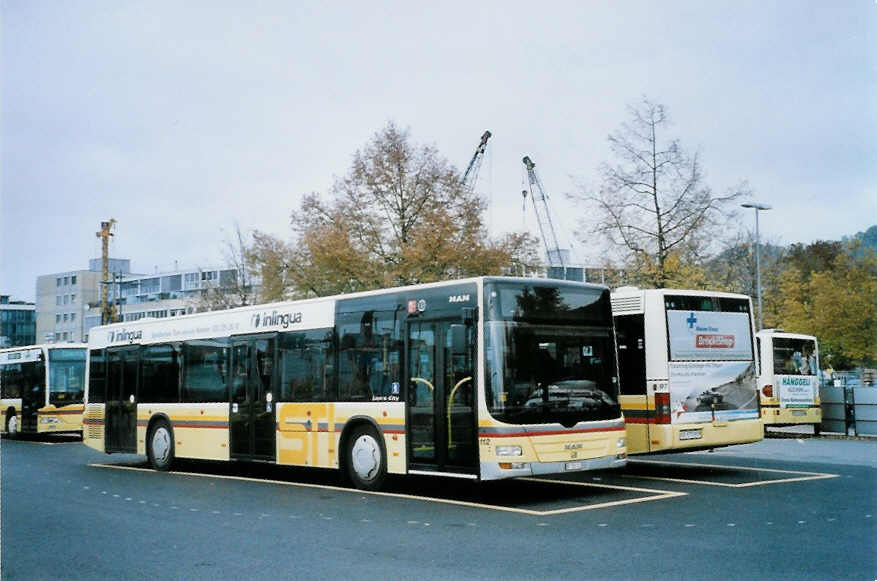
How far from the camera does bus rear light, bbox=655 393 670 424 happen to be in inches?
600

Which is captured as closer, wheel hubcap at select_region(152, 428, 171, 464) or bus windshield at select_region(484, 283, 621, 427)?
bus windshield at select_region(484, 283, 621, 427)

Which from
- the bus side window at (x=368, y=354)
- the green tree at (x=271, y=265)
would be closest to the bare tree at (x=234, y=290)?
the green tree at (x=271, y=265)

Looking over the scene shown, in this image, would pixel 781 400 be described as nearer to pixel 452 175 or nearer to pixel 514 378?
pixel 514 378

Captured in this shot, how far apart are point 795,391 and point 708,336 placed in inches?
528

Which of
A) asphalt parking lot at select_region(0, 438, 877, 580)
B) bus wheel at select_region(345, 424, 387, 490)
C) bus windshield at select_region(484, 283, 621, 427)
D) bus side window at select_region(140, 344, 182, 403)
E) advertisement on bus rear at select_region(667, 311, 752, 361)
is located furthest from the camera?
bus side window at select_region(140, 344, 182, 403)

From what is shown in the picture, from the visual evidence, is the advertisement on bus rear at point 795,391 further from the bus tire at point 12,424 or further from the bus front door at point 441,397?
the bus tire at point 12,424

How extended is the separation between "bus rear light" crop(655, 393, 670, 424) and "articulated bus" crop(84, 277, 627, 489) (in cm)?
151

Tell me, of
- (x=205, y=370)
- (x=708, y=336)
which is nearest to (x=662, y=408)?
(x=708, y=336)

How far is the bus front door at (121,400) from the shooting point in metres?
20.7

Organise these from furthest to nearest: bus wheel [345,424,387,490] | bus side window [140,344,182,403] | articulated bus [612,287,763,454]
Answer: bus side window [140,344,182,403] < articulated bus [612,287,763,454] < bus wheel [345,424,387,490]

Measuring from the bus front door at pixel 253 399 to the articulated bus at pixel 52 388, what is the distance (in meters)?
15.3

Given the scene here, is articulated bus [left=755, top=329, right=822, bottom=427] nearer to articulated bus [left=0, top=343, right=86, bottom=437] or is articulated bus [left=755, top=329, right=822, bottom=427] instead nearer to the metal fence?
the metal fence

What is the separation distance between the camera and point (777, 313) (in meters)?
54.8

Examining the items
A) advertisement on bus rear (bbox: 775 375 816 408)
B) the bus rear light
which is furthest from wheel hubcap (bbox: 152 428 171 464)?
advertisement on bus rear (bbox: 775 375 816 408)
